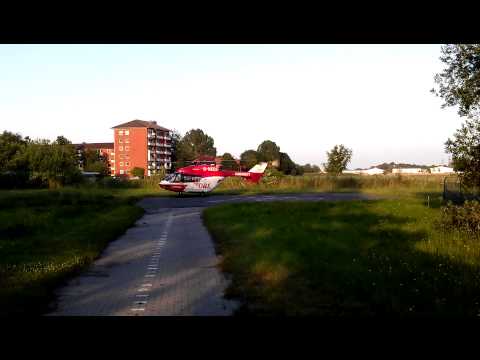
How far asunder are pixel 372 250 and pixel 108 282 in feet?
20.0

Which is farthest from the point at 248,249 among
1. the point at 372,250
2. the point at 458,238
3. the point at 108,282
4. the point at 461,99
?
the point at 461,99

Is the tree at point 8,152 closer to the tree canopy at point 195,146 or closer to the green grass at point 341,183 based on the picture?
the green grass at point 341,183

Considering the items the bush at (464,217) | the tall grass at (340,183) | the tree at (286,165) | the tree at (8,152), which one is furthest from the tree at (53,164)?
the bush at (464,217)

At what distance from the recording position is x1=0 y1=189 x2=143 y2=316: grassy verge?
8276mm

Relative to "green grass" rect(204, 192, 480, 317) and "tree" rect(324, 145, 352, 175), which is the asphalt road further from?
"tree" rect(324, 145, 352, 175)

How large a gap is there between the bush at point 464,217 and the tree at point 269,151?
39.9m

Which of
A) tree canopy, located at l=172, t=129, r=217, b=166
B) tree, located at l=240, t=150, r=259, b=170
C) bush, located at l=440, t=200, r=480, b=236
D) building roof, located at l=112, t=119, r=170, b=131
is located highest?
building roof, located at l=112, t=119, r=170, b=131

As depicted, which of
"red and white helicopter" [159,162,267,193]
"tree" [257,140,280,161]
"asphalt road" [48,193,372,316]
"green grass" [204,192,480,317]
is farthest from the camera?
"tree" [257,140,280,161]

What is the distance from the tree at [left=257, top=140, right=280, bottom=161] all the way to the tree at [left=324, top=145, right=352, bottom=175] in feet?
31.6

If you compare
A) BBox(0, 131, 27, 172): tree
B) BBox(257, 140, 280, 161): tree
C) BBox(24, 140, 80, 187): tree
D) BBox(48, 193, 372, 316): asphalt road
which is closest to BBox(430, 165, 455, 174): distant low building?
BBox(48, 193, 372, 316): asphalt road

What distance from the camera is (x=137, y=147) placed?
125000 mm

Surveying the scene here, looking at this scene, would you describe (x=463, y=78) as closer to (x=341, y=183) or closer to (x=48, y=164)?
(x=341, y=183)

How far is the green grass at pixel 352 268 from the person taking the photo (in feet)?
23.5
